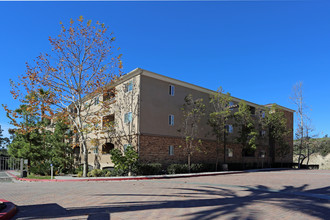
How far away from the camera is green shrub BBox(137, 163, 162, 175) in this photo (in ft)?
67.5

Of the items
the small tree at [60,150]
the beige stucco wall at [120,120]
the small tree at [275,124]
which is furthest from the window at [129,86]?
the small tree at [275,124]

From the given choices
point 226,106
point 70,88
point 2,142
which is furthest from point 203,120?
point 2,142

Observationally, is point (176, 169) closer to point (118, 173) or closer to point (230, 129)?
point (118, 173)

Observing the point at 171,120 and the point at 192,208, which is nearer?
the point at 192,208

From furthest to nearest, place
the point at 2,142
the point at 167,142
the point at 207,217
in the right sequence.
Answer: the point at 2,142 < the point at 167,142 < the point at 207,217

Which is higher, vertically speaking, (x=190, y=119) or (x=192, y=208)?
(x=190, y=119)

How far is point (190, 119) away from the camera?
80.7 ft

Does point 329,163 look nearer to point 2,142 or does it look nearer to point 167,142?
point 167,142

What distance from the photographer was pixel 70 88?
73.3ft

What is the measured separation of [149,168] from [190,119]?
21.6 ft

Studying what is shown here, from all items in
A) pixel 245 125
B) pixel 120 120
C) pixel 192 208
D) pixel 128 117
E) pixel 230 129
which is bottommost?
pixel 192 208

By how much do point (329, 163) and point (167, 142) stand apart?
46.3 metres

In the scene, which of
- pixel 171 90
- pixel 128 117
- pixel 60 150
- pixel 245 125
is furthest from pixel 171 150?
pixel 60 150

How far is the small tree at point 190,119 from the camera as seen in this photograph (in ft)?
79.4
